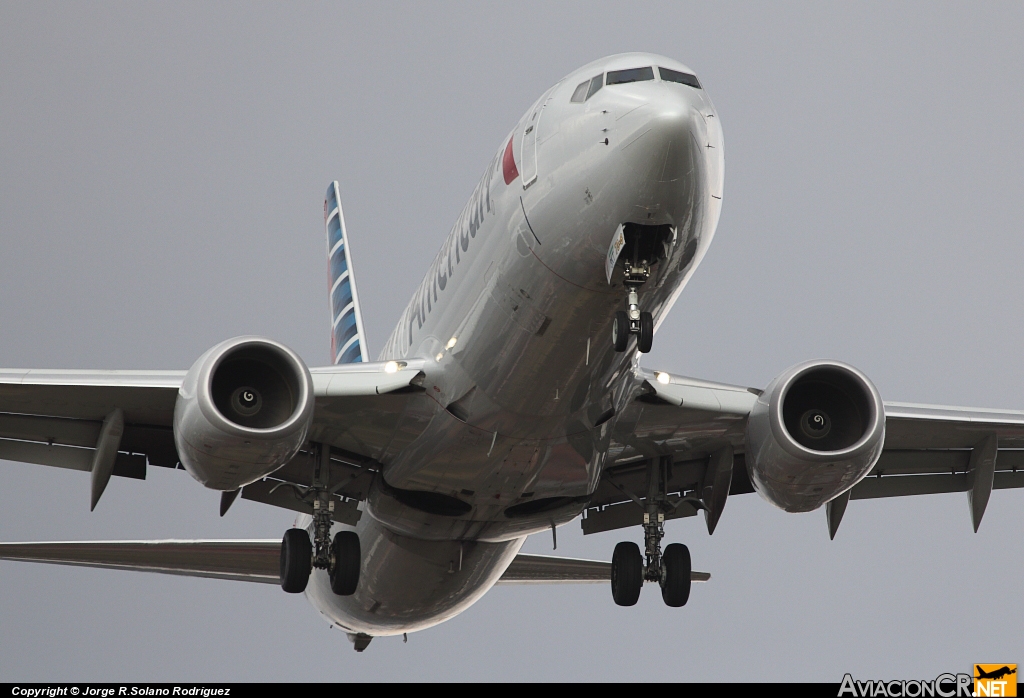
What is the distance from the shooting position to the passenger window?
13.6 meters

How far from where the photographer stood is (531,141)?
14031 mm

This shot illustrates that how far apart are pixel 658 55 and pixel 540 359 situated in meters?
3.33

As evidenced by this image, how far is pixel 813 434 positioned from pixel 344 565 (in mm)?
5947

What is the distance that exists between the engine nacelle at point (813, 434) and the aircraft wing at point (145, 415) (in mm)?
4089

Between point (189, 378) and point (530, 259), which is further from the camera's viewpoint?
point (189, 378)

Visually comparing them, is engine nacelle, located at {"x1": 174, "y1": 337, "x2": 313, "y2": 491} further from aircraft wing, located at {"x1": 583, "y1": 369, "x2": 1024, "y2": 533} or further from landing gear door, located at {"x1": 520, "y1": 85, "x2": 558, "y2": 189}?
aircraft wing, located at {"x1": 583, "y1": 369, "x2": 1024, "y2": 533}

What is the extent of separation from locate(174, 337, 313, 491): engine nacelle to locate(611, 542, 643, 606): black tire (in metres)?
5.48

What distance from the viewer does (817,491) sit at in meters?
16.2

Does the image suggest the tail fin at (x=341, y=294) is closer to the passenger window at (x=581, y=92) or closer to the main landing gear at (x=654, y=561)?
the main landing gear at (x=654, y=561)

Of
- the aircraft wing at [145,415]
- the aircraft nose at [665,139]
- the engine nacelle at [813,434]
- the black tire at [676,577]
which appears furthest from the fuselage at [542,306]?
the engine nacelle at [813,434]

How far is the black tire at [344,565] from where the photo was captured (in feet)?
55.8

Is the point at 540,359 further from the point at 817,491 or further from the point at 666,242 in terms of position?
the point at 817,491

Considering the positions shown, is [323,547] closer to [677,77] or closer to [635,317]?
[635,317]

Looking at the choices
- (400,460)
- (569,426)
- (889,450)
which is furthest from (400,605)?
(889,450)
